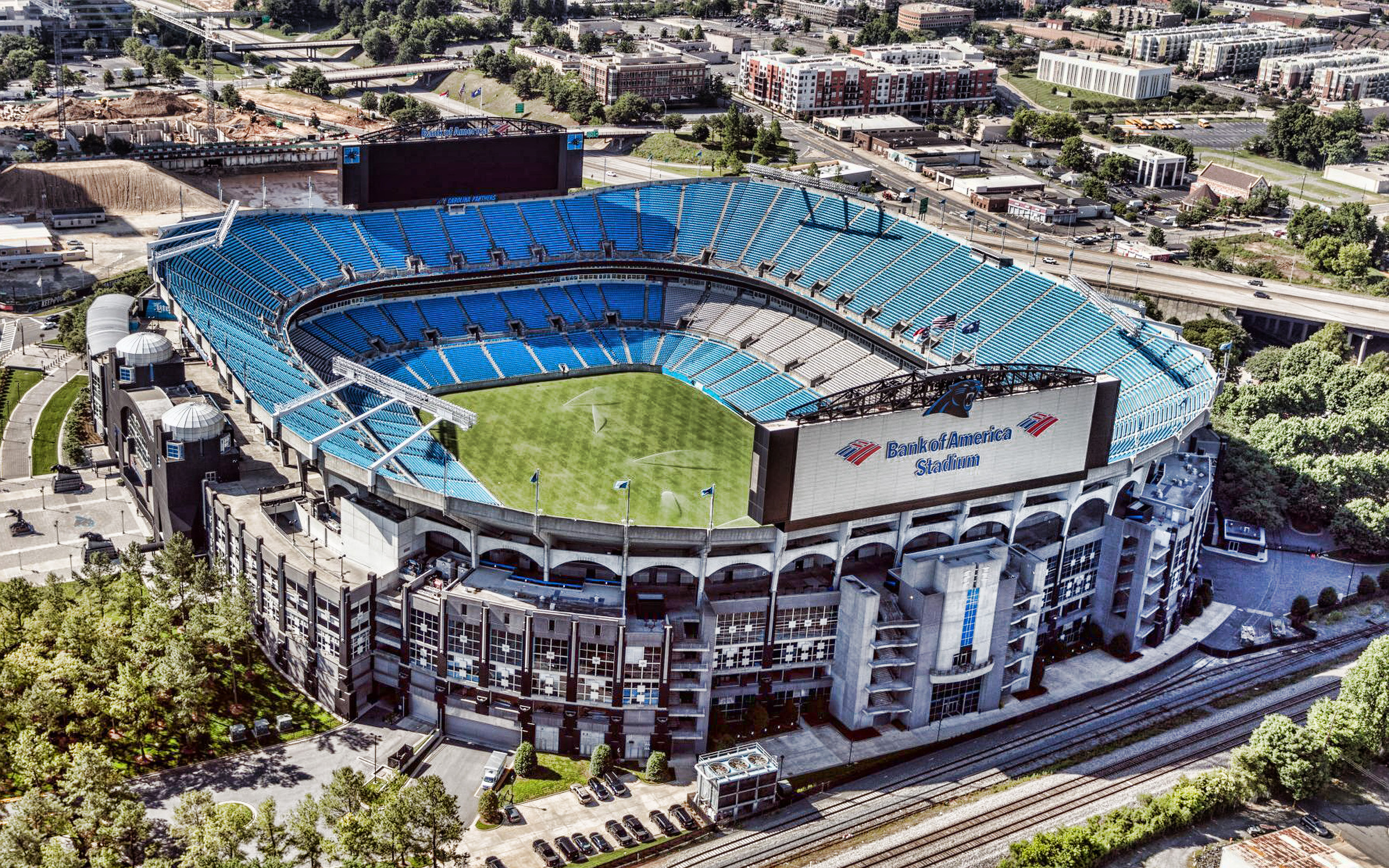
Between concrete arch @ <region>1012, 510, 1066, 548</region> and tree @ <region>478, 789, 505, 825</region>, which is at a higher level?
concrete arch @ <region>1012, 510, 1066, 548</region>

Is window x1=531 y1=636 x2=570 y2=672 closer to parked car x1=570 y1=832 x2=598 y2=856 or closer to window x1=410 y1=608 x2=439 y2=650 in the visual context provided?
window x1=410 y1=608 x2=439 y2=650

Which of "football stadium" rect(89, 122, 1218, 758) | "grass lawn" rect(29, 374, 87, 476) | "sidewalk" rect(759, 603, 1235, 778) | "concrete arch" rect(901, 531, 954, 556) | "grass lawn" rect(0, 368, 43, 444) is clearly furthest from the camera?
"grass lawn" rect(0, 368, 43, 444)

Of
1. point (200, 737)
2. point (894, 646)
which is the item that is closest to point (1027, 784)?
point (894, 646)

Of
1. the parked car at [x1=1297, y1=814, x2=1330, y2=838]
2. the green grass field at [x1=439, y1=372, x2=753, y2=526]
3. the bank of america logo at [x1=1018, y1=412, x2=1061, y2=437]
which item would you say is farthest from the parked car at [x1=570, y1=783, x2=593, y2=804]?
the parked car at [x1=1297, y1=814, x2=1330, y2=838]

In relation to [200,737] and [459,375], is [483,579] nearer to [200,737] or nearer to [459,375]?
[200,737]

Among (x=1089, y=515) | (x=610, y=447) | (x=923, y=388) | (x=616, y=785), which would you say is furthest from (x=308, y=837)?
(x=1089, y=515)

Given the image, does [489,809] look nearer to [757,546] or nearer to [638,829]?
[638,829]


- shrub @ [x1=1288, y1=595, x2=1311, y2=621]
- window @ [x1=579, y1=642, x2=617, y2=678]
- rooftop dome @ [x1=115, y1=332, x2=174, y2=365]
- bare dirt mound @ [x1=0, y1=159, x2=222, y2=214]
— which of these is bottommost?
shrub @ [x1=1288, y1=595, x2=1311, y2=621]
